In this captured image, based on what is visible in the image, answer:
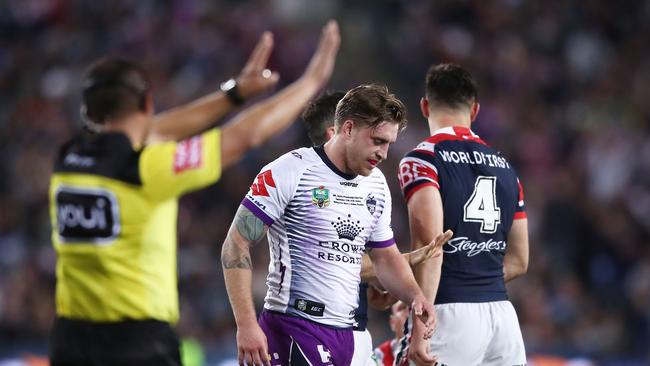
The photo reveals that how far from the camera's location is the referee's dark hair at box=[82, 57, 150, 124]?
472 cm

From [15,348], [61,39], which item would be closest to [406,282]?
[15,348]

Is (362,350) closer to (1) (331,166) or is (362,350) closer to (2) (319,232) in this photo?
(2) (319,232)

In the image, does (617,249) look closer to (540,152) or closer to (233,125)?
(540,152)

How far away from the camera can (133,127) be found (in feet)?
15.6

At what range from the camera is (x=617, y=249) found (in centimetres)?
1432

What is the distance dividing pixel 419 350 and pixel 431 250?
564 millimetres

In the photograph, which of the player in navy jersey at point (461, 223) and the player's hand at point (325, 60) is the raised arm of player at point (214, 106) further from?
the player in navy jersey at point (461, 223)

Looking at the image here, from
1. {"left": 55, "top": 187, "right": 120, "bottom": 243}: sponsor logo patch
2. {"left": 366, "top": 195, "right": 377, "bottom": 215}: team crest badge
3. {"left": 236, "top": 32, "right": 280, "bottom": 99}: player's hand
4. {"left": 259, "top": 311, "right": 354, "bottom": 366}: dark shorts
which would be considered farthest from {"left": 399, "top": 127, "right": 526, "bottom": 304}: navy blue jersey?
{"left": 55, "top": 187, "right": 120, "bottom": 243}: sponsor logo patch

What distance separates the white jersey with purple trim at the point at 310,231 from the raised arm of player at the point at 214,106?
562 millimetres

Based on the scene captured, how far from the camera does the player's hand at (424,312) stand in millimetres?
5805

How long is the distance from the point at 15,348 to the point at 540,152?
26.7 feet

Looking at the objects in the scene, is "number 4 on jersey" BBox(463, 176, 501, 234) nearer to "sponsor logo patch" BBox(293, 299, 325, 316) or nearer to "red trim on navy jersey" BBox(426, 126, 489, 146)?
"red trim on navy jersey" BBox(426, 126, 489, 146)

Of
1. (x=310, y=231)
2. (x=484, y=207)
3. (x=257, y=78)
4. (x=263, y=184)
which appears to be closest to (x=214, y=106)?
(x=257, y=78)

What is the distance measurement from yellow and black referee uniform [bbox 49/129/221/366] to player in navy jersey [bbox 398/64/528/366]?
1.88 metres
